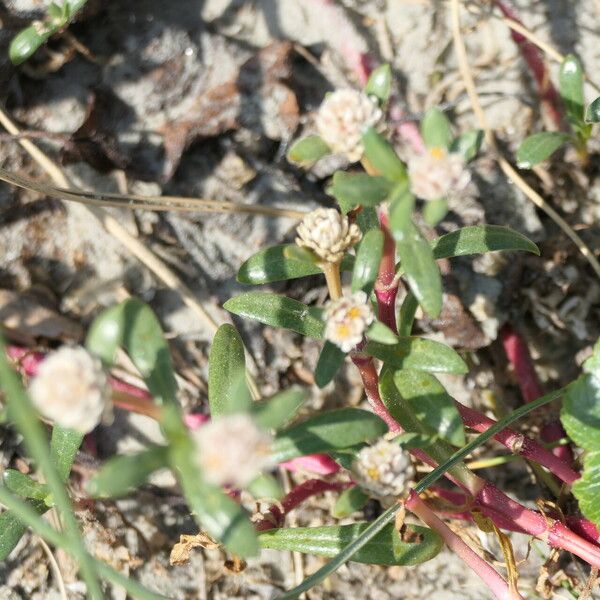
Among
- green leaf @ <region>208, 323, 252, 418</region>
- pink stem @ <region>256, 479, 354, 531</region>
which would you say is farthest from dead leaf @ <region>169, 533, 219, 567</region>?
green leaf @ <region>208, 323, 252, 418</region>

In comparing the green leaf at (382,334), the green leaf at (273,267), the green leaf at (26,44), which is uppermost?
the green leaf at (26,44)

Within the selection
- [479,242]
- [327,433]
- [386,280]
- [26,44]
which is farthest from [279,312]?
[26,44]

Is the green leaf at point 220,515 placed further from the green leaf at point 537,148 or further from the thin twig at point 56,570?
the green leaf at point 537,148

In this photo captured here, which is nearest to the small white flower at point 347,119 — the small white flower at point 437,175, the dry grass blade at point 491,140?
the small white flower at point 437,175

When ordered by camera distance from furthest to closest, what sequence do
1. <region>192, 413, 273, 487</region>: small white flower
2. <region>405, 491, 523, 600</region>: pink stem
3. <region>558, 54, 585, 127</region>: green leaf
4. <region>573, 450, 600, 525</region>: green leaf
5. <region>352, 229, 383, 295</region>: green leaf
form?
<region>558, 54, 585, 127</region>: green leaf
<region>573, 450, 600, 525</region>: green leaf
<region>405, 491, 523, 600</region>: pink stem
<region>352, 229, 383, 295</region>: green leaf
<region>192, 413, 273, 487</region>: small white flower

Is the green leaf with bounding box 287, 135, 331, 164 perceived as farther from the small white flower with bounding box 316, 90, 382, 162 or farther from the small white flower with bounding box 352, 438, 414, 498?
the small white flower with bounding box 352, 438, 414, 498

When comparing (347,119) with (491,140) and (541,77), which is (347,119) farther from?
(541,77)

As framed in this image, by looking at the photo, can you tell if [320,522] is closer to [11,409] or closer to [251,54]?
[11,409]
